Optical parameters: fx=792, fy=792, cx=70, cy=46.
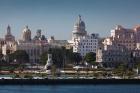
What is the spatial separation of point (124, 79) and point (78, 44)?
4038 centimetres

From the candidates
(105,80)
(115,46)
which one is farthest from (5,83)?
(115,46)

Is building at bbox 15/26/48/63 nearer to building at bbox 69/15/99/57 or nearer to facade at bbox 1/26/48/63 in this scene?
facade at bbox 1/26/48/63

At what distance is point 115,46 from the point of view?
85.4 metres

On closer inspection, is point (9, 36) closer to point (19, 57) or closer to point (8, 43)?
point (8, 43)

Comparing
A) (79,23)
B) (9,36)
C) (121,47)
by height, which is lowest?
(121,47)

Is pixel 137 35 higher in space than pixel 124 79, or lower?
higher

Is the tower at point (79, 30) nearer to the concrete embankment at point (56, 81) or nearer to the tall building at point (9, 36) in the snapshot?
the tall building at point (9, 36)

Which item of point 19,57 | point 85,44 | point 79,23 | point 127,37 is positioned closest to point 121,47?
point 85,44

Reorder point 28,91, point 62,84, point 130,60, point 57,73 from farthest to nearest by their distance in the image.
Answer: point 130,60, point 57,73, point 62,84, point 28,91

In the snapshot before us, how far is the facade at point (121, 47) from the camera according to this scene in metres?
79.1

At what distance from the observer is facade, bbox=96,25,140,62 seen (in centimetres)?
7906

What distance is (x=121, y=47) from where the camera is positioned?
281ft

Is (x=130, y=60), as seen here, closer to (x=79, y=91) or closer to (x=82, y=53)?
(x=82, y=53)

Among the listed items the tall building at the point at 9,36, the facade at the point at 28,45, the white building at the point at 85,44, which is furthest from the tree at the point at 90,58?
the tall building at the point at 9,36
